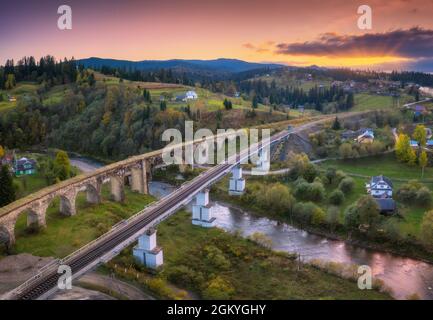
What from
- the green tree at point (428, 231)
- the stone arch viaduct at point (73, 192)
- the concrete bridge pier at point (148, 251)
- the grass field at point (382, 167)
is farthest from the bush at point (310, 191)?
the concrete bridge pier at point (148, 251)

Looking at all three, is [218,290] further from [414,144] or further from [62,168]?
[414,144]

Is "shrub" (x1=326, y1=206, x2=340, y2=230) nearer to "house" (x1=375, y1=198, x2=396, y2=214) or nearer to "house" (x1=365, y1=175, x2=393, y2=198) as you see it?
"house" (x1=375, y1=198, x2=396, y2=214)

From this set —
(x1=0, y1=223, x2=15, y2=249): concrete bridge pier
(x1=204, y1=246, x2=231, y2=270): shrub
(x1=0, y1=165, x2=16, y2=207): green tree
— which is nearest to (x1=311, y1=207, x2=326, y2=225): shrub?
(x1=204, y1=246, x2=231, y2=270): shrub

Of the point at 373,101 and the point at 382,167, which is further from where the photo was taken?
Result: the point at 373,101

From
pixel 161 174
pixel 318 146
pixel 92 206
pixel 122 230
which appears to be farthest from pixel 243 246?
pixel 318 146

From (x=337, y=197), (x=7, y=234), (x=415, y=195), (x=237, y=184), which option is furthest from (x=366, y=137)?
(x=7, y=234)

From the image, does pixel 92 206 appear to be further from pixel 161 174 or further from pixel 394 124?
pixel 394 124
